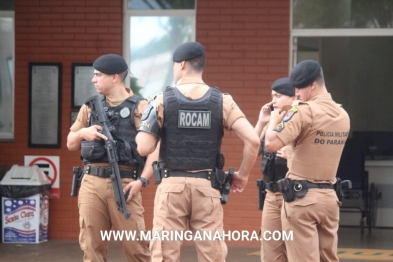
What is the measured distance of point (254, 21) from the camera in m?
10.0

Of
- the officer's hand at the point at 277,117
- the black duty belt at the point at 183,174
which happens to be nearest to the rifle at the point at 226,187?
the black duty belt at the point at 183,174

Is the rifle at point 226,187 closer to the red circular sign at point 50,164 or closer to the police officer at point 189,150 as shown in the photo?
the police officer at point 189,150

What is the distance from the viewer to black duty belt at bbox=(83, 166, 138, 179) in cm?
653

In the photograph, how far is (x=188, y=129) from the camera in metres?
5.61

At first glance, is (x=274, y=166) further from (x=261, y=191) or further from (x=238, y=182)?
(x=238, y=182)

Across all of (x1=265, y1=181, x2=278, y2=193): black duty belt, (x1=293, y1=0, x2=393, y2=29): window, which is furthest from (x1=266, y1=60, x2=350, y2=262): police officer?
(x1=293, y1=0, x2=393, y2=29): window

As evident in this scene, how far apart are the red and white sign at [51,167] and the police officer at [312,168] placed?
499 centimetres

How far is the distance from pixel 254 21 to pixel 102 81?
379 cm

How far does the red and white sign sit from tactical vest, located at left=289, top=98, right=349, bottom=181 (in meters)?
5.04

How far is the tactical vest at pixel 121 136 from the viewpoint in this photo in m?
6.51

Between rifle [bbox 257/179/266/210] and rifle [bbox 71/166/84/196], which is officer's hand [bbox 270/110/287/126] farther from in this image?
rifle [bbox 71/166/84/196]

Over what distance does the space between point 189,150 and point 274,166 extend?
1.61 meters

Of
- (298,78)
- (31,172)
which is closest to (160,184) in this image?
(298,78)

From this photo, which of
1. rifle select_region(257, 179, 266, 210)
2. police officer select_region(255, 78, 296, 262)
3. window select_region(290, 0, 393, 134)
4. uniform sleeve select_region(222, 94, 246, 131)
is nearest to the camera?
uniform sleeve select_region(222, 94, 246, 131)
